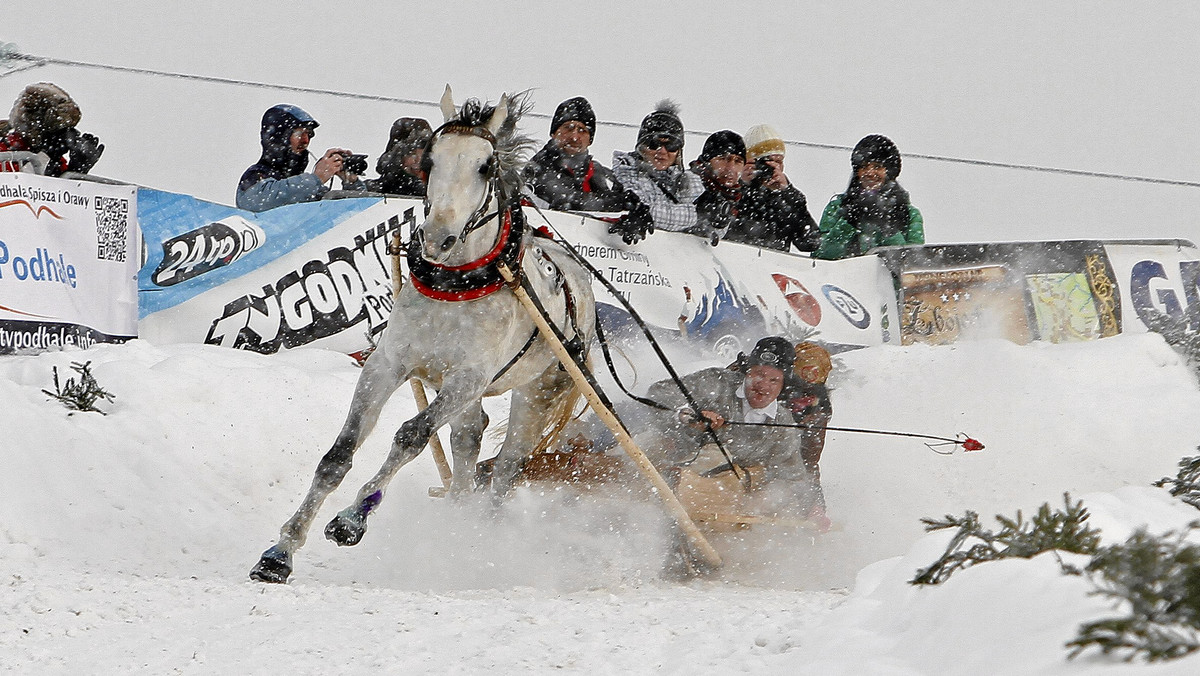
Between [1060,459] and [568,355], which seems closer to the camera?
[568,355]

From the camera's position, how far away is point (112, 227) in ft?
22.7

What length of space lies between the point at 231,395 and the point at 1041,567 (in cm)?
502

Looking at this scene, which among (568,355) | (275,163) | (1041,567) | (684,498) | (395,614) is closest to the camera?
(1041,567)

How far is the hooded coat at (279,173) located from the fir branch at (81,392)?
217 centimetres

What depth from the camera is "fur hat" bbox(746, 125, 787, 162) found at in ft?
30.5

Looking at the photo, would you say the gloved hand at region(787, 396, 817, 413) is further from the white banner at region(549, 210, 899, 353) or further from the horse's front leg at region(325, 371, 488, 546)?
the white banner at region(549, 210, 899, 353)

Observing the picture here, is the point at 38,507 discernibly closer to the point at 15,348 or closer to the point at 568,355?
the point at 15,348

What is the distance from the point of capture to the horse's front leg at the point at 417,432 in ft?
14.9

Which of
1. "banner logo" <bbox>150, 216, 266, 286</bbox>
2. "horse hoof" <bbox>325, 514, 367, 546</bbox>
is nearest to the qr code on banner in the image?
"banner logo" <bbox>150, 216, 266, 286</bbox>

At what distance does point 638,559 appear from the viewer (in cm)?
546

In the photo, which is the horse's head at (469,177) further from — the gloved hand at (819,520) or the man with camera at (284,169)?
the man with camera at (284,169)

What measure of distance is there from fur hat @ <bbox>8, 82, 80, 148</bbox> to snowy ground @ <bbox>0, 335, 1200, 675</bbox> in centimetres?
136

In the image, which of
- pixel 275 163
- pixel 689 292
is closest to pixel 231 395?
pixel 275 163

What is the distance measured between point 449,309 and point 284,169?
12.3 feet
